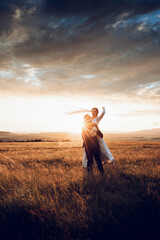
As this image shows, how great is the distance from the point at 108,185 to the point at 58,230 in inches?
82.1

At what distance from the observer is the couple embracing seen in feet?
22.4

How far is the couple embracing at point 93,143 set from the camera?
6832 millimetres

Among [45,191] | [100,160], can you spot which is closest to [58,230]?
[45,191]

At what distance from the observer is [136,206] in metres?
3.48

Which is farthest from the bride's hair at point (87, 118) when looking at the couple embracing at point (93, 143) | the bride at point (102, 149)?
the bride at point (102, 149)

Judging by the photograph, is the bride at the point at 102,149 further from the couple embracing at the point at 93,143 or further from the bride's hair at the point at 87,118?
the bride's hair at the point at 87,118

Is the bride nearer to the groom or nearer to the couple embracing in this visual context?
the couple embracing

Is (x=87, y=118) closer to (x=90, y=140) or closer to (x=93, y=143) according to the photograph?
(x=90, y=140)

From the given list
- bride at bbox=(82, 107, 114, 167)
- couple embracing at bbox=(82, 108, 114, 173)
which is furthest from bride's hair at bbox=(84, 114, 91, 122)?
bride at bbox=(82, 107, 114, 167)

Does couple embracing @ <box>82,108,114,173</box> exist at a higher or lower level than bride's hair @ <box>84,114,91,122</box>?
lower

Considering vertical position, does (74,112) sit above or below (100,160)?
above

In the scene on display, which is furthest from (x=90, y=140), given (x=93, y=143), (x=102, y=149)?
(x=102, y=149)

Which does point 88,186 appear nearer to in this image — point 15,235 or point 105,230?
point 105,230

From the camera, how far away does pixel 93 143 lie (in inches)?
273
